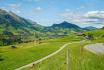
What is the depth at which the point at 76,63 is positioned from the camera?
941cm

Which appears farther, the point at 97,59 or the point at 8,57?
the point at 8,57

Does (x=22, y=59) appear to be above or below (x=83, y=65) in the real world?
below

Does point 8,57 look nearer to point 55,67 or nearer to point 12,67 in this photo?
point 12,67

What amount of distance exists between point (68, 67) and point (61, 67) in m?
1.39

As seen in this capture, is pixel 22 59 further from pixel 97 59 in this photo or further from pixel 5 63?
pixel 97 59

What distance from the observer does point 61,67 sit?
965cm

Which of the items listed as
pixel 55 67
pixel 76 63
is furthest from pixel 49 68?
pixel 76 63

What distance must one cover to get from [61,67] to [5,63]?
4615 cm

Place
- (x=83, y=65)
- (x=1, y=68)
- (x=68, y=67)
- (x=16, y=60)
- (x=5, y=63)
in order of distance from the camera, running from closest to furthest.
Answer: (x=68, y=67) → (x=83, y=65) → (x=1, y=68) → (x=5, y=63) → (x=16, y=60)

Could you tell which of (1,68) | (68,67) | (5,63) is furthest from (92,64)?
(5,63)

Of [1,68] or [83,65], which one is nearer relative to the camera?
[83,65]

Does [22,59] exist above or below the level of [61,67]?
below

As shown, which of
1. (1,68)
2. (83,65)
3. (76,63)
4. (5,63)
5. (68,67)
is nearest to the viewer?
(68,67)

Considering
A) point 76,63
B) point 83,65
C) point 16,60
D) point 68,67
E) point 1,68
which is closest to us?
point 68,67
